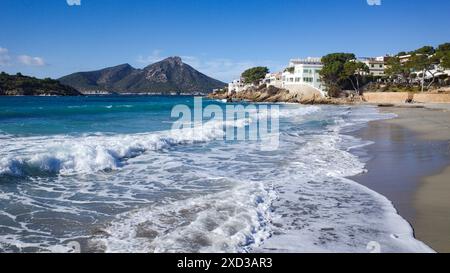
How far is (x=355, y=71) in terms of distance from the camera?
275 feet

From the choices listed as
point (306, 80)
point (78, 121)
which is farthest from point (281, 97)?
point (78, 121)

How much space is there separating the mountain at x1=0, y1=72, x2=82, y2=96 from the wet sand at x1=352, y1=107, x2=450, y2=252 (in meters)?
156

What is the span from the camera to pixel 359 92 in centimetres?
8350

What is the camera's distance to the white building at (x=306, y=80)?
9025 cm

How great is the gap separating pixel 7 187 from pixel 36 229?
143 inches

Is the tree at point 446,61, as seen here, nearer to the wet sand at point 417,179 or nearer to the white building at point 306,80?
the white building at point 306,80

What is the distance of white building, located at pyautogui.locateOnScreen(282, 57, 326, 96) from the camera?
90250mm

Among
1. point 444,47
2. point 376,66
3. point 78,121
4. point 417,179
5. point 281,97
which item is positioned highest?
point 444,47

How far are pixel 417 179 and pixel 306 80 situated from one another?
85594 millimetres

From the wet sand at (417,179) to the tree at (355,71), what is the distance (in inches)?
2571

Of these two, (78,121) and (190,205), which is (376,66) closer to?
(78,121)

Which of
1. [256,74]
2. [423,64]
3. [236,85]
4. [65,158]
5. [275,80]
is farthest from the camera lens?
[236,85]

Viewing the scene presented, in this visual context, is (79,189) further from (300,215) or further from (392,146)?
(392,146)
